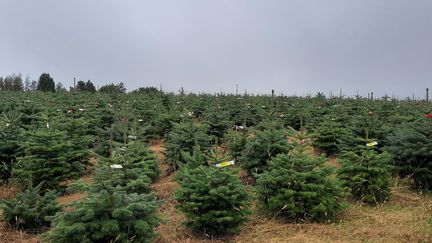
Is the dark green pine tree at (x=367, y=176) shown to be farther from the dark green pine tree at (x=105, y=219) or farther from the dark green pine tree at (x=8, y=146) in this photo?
the dark green pine tree at (x=8, y=146)

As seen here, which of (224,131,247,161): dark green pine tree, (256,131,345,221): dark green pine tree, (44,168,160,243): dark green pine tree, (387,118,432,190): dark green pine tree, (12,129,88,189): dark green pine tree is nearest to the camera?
(44,168,160,243): dark green pine tree

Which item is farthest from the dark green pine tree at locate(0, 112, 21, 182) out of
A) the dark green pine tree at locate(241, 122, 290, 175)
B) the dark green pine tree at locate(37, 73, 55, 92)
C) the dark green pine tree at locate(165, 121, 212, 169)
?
the dark green pine tree at locate(37, 73, 55, 92)

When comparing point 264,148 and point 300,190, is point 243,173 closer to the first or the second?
point 264,148

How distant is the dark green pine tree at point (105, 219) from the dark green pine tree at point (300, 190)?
2.01 meters

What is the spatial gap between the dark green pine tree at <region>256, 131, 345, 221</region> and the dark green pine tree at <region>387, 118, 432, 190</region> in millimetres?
1951

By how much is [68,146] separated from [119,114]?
3359 mm

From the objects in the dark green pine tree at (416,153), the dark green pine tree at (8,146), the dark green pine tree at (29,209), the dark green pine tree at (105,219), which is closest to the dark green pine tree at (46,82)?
the dark green pine tree at (8,146)

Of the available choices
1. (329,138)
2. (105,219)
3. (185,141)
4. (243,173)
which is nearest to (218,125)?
(185,141)

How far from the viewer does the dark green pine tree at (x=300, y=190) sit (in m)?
6.18

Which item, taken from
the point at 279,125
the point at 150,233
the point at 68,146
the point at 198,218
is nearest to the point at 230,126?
the point at 279,125

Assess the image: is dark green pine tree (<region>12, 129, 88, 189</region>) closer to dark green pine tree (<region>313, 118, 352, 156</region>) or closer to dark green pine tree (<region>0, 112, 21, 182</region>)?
dark green pine tree (<region>0, 112, 21, 182</region>)

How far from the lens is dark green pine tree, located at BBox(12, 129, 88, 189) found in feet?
26.3

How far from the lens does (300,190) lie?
6297 mm

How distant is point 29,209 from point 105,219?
211 centimetres
